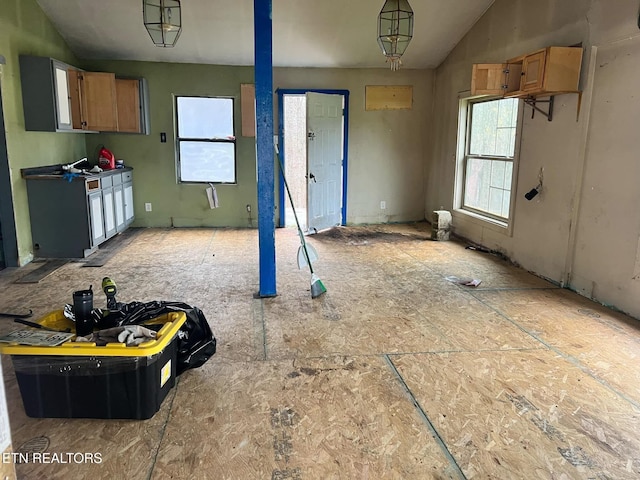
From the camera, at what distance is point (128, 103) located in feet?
22.5

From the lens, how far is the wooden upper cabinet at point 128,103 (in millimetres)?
6797

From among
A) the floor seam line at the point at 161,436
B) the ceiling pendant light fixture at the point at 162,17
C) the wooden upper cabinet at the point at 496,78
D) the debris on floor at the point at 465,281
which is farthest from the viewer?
the wooden upper cabinet at the point at 496,78

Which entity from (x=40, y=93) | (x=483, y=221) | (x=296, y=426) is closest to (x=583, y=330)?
(x=296, y=426)

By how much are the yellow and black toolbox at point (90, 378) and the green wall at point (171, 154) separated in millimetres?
5243

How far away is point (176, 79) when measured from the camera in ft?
23.4

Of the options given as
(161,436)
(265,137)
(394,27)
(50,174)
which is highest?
(394,27)

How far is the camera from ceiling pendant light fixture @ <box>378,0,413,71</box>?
3.82 metres

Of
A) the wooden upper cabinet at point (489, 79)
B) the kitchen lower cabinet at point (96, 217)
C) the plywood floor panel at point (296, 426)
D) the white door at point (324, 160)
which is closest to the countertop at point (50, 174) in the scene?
the kitchen lower cabinet at point (96, 217)

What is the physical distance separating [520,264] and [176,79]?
548 cm

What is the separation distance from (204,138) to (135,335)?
214 inches

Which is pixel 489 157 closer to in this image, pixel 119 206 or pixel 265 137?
pixel 265 137

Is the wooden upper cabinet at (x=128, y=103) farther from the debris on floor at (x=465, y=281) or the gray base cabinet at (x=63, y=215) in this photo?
the debris on floor at (x=465, y=281)

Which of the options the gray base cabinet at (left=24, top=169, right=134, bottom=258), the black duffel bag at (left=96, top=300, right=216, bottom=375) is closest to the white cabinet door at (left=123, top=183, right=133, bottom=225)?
the gray base cabinet at (left=24, top=169, right=134, bottom=258)

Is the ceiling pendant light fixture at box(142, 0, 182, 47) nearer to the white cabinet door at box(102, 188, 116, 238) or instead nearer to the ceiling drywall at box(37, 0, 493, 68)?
the ceiling drywall at box(37, 0, 493, 68)
